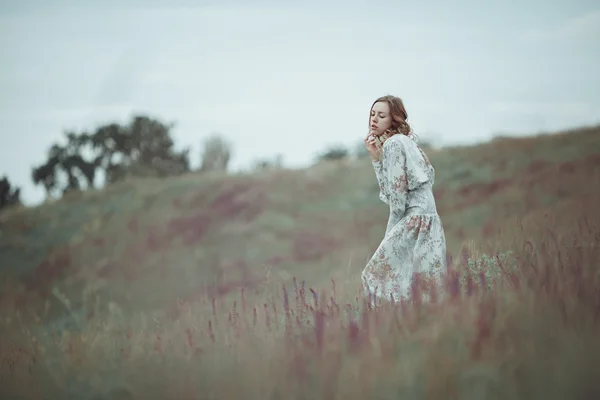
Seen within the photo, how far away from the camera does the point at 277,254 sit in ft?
50.6

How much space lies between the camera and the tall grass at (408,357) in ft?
8.55

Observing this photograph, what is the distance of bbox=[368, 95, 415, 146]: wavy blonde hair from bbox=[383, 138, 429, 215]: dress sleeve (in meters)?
0.17

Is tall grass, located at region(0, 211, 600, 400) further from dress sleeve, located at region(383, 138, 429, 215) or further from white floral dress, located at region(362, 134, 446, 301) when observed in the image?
dress sleeve, located at region(383, 138, 429, 215)

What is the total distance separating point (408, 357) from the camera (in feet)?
9.56

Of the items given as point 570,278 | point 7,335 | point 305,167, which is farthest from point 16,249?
point 570,278

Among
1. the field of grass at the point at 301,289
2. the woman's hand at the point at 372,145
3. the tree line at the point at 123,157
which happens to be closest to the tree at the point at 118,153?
the tree line at the point at 123,157

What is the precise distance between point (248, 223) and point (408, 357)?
15022 mm

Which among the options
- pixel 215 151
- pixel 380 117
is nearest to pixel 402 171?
pixel 380 117

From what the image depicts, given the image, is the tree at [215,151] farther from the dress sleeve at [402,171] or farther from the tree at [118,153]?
the dress sleeve at [402,171]

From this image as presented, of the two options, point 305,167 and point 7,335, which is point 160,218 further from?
point 7,335

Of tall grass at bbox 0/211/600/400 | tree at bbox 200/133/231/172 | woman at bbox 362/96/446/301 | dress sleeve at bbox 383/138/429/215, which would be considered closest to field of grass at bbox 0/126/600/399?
tall grass at bbox 0/211/600/400

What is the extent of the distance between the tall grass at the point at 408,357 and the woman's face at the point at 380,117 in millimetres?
1478

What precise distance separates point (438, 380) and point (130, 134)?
42.1 metres

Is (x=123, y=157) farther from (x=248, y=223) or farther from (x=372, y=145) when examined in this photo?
(x=372, y=145)
